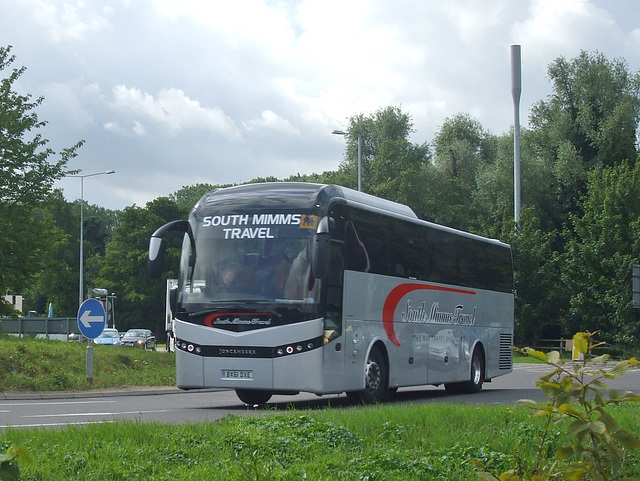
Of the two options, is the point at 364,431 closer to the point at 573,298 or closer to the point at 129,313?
the point at 573,298

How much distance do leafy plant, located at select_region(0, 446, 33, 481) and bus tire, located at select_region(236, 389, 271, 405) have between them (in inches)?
529

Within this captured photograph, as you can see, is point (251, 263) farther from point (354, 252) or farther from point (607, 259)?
point (607, 259)

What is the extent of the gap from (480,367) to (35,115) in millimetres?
15884

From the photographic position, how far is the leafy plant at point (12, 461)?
3668mm

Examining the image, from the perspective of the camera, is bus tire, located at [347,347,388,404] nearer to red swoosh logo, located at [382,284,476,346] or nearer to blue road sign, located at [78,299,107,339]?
red swoosh logo, located at [382,284,476,346]

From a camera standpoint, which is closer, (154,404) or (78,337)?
(154,404)

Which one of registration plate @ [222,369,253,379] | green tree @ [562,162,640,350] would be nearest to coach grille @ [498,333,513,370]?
registration plate @ [222,369,253,379]

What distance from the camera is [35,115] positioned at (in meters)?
29.4

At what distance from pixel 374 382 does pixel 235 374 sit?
2.79m

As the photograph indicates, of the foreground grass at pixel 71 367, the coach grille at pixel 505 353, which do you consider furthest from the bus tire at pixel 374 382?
the foreground grass at pixel 71 367

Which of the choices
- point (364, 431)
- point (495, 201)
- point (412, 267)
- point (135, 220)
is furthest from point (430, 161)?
point (364, 431)

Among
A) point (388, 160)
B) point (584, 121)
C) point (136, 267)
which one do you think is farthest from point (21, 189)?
point (136, 267)

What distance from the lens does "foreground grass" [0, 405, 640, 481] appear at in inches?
294

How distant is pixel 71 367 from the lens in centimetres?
2450
